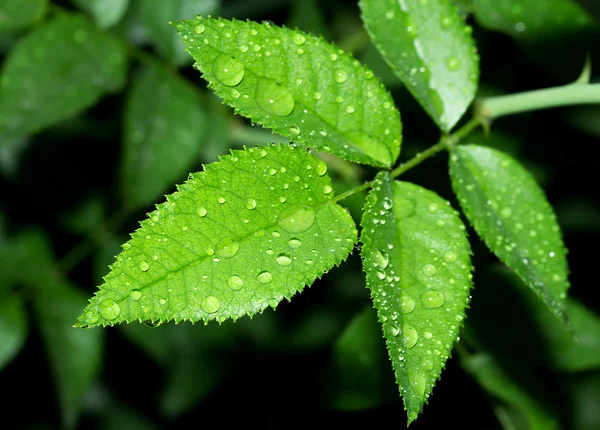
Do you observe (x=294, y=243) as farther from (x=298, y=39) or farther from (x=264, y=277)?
(x=298, y=39)

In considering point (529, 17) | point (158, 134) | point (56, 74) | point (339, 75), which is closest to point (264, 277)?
point (339, 75)

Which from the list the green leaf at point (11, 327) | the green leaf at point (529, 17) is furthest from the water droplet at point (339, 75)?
the green leaf at point (11, 327)

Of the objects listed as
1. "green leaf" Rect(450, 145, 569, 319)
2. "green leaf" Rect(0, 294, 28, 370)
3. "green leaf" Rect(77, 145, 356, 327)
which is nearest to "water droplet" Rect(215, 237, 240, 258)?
"green leaf" Rect(77, 145, 356, 327)

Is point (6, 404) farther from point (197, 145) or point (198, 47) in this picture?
point (198, 47)

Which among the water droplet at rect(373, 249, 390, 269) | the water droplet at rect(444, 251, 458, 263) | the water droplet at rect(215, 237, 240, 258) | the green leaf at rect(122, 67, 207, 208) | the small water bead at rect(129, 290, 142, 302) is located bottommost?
the green leaf at rect(122, 67, 207, 208)

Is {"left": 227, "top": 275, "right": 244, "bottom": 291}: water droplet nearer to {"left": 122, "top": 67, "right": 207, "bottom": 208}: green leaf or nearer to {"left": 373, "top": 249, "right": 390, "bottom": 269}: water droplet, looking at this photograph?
{"left": 373, "top": 249, "right": 390, "bottom": 269}: water droplet

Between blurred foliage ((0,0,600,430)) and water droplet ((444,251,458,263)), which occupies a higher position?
water droplet ((444,251,458,263))

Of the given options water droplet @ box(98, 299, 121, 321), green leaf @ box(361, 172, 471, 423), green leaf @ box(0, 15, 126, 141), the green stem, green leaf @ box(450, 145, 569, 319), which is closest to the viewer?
water droplet @ box(98, 299, 121, 321)
